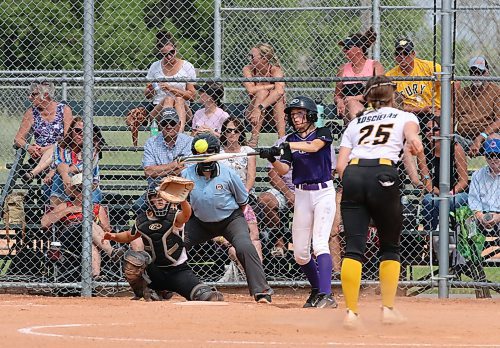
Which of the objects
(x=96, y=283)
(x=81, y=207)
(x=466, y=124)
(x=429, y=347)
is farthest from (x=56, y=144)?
(x=429, y=347)

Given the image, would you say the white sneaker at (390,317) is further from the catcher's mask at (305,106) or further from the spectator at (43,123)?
the spectator at (43,123)

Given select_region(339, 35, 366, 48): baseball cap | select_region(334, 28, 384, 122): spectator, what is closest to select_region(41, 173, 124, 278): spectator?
select_region(334, 28, 384, 122): spectator

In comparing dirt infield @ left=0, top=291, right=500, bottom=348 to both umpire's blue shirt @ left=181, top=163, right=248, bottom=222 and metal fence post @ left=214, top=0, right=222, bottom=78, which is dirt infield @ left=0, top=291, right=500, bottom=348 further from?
metal fence post @ left=214, top=0, right=222, bottom=78

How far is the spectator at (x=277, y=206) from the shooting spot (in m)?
10.6

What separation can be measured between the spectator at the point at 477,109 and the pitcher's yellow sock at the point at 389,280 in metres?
3.54

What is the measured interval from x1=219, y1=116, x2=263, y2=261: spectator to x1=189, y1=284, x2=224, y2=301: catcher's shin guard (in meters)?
0.96

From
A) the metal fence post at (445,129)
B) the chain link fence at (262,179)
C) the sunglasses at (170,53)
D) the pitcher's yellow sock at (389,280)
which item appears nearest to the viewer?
the pitcher's yellow sock at (389,280)

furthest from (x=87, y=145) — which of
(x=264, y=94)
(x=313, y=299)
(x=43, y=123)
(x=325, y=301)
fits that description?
(x=325, y=301)

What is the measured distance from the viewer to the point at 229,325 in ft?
24.4

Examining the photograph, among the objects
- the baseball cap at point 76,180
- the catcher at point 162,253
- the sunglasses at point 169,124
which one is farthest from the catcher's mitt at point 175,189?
the baseball cap at point 76,180

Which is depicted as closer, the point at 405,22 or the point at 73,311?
the point at 73,311

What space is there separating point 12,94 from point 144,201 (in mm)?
5649

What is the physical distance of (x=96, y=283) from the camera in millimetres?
10258

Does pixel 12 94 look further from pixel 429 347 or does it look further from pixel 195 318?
pixel 429 347
